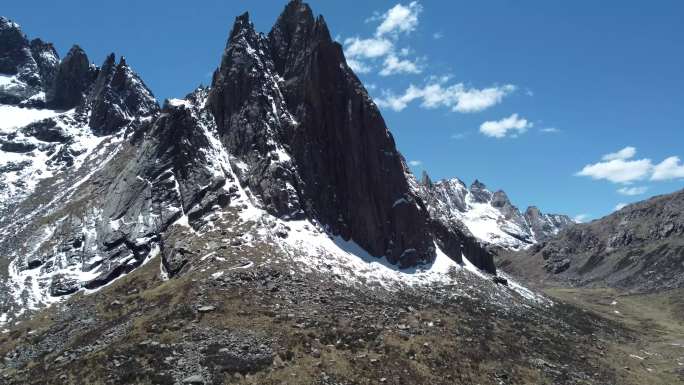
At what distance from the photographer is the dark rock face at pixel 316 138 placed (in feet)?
409

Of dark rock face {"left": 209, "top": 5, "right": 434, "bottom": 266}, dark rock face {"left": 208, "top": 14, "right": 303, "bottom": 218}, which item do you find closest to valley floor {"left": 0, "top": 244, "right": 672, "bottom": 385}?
dark rock face {"left": 208, "top": 14, "right": 303, "bottom": 218}

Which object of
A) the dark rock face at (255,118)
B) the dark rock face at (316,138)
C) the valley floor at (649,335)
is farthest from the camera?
the dark rock face at (316,138)

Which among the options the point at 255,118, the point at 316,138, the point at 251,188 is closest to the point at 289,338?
the point at 251,188

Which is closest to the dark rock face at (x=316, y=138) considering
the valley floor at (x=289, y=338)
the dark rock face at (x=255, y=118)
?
the dark rock face at (x=255, y=118)

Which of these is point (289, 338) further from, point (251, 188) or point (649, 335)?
point (649, 335)

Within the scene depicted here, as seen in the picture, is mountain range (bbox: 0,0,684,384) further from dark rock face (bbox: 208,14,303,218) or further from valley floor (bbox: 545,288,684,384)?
valley floor (bbox: 545,288,684,384)

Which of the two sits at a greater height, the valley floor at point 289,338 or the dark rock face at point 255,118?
the dark rock face at point 255,118

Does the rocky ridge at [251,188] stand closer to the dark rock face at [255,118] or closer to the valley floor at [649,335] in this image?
the dark rock face at [255,118]

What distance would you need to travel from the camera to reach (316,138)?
432 ft

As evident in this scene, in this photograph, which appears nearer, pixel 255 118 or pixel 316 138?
pixel 255 118

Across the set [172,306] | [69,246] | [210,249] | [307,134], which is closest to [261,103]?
[307,134]

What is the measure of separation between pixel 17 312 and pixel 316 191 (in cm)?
6493

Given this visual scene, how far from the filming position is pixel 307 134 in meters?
130

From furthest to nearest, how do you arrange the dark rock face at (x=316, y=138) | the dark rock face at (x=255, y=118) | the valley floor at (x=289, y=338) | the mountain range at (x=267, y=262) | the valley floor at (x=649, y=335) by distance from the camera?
the dark rock face at (x=316, y=138) → the dark rock face at (x=255, y=118) → the valley floor at (x=649, y=335) → the mountain range at (x=267, y=262) → the valley floor at (x=289, y=338)
